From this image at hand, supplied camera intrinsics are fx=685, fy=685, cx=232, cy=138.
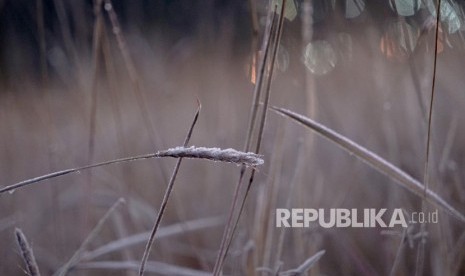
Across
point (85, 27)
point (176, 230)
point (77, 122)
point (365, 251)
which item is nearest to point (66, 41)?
point (85, 27)

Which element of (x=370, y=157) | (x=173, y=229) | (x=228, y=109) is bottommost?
(x=173, y=229)

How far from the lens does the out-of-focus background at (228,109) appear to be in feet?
4.82

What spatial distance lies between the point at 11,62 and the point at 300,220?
74cm

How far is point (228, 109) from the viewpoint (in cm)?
150

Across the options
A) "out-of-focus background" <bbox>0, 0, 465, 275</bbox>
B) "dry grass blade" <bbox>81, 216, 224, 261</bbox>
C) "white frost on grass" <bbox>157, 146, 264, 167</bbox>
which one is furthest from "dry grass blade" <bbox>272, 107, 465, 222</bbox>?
"dry grass blade" <bbox>81, 216, 224, 261</bbox>

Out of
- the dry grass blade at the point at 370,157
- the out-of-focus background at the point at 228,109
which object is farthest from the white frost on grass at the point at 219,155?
the out-of-focus background at the point at 228,109

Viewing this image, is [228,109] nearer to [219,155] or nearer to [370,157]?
[370,157]

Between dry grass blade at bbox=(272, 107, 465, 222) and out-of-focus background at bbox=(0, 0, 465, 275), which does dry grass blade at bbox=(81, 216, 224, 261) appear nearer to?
out-of-focus background at bbox=(0, 0, 465, 275)

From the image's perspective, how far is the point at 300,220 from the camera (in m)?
1.44

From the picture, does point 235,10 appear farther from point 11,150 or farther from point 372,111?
point 11,150

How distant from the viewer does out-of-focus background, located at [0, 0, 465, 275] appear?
4.82ft

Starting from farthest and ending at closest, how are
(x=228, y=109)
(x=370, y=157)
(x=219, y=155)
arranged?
(x=228, y=109), (x=370, y=157), (x=219, y=155)

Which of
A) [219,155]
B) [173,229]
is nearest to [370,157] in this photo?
[219,155]

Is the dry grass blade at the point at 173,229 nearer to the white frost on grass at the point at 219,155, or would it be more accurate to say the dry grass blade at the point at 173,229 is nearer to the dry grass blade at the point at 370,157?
the dry grass blade at the point at 370,157
